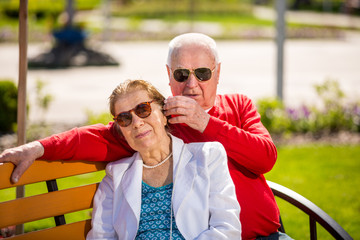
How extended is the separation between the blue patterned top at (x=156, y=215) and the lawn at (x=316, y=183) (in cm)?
211

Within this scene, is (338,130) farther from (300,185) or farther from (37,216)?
(37,216)

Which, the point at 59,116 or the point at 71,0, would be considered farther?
the point at 71,0

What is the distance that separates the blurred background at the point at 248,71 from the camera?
6203 mm

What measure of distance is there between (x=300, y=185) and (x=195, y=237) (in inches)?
129

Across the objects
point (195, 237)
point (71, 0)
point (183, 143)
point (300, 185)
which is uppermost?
point (71, 0)

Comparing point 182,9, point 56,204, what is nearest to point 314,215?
point 56,204

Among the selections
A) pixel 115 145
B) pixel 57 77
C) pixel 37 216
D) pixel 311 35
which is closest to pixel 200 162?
pixel 115 145

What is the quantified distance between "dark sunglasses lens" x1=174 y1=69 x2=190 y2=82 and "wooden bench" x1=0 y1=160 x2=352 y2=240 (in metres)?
0.66

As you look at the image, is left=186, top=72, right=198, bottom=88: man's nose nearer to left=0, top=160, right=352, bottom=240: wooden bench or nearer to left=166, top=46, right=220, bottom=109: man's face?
left=166, top=46, right=220, bottom=109: man's face

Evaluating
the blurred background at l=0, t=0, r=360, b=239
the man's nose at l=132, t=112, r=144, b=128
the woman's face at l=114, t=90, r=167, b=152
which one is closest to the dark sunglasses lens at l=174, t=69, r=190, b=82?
the blurred background at l=0, t=0, r=360, b=239

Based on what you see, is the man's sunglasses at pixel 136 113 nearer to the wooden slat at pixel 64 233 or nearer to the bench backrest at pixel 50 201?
the bench backrest at pixel 50 201

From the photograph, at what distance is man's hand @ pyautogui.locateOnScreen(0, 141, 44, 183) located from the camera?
8.45 feet

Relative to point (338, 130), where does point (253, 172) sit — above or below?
above

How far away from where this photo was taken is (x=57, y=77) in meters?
14.1
